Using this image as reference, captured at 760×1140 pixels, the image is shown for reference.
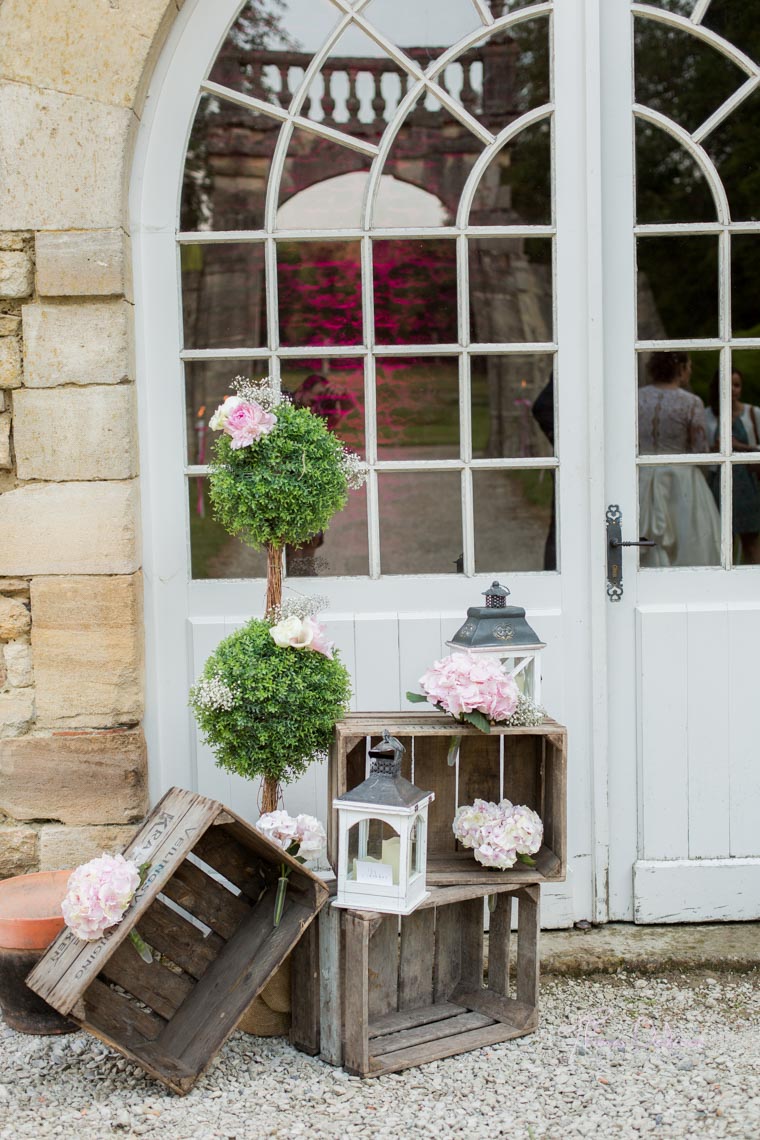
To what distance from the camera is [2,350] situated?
120 inches

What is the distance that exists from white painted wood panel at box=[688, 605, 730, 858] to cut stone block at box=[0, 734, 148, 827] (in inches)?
61.3

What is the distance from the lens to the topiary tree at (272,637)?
264cm

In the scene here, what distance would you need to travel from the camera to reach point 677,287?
3.30m

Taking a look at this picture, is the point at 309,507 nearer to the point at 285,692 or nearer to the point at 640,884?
the point at 285,692

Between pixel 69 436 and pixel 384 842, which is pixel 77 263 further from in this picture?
pixel 384 842

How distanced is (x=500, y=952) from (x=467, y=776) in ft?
1.51

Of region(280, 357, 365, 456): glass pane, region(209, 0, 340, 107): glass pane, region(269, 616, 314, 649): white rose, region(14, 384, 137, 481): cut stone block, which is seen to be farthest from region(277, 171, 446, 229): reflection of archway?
region(269, 616, 314, 649): white rose

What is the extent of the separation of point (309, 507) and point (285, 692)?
0.44 m

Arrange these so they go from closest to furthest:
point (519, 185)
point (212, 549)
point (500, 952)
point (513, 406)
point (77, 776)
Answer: point (500, 952), point (77, 776), point (212, 549), point (519, 185), point (513, 406)

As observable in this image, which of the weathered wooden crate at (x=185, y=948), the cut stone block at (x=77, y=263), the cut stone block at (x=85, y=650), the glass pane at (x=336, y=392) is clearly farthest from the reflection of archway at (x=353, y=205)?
the weathered wooden crate at (x=185, y=948)

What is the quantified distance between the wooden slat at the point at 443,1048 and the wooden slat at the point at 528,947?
0.09 meters

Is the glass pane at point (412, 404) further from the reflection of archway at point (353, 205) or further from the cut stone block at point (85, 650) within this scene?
the cut stone block at point (85, 650)

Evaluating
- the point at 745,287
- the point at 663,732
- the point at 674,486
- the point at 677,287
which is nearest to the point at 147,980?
the point at 663,732

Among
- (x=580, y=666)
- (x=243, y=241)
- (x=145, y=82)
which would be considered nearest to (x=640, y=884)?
(x=580, y=666)
